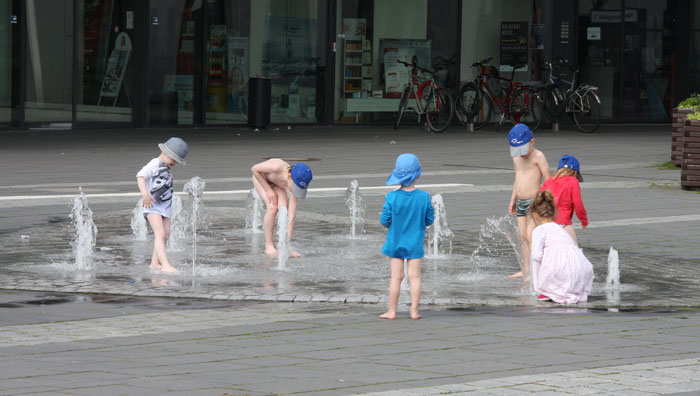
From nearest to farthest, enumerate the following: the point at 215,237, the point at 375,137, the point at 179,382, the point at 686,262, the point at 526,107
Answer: the point at 179,382 < the point at 686,262 < the point at 215,237 < the point at 375,137 < the point at 526,107

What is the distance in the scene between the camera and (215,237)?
42.4 feet

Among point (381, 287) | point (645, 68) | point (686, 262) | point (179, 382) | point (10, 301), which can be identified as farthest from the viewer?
point (645, 68)

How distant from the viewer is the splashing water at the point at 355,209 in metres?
13.4

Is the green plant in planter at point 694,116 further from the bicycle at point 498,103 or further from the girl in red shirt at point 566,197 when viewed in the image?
the bicycle at point 498,103

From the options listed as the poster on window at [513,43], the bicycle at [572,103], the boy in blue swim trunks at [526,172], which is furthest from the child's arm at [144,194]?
the poster on window at [513,43]

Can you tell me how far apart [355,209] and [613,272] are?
4.63m

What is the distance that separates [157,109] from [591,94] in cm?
940

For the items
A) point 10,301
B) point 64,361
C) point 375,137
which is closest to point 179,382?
point 64,361

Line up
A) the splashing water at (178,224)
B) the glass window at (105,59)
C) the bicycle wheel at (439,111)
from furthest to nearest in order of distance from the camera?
the bicycle wheel at (439,111)
the glass window at (105,59)
the splashing water at (178,224)

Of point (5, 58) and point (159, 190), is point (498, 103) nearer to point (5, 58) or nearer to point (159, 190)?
point (5, 58)

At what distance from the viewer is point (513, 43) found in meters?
30.2

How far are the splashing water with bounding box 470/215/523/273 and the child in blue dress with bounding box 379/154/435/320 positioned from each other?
2.53 metres

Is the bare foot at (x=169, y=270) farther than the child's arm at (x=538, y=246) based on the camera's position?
Yes

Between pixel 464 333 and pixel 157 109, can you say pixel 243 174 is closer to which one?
pixel 157 109
